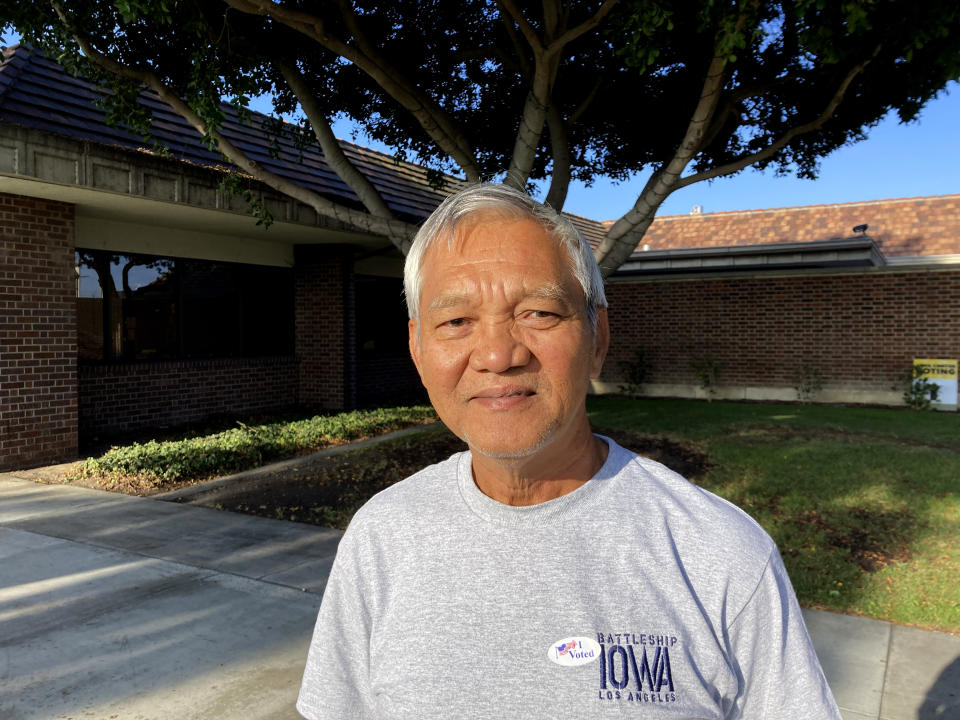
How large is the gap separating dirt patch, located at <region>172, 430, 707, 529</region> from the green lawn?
50cm

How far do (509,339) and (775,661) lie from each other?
72 cm

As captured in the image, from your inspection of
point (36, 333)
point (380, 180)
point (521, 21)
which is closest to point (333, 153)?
point (521, 21)

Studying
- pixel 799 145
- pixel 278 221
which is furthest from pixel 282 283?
pixel 799 145

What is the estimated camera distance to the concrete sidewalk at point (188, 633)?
352cm

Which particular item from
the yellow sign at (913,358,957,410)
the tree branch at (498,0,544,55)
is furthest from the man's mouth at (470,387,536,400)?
the yellow sign at (913,358,957,410)

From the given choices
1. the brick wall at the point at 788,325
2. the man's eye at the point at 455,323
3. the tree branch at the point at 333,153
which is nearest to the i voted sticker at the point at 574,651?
the man's eye at the point at 455,323

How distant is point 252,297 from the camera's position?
43.7 ft

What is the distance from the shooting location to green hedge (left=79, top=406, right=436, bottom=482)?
8.32 meters

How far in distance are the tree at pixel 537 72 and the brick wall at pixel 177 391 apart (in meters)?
4.61

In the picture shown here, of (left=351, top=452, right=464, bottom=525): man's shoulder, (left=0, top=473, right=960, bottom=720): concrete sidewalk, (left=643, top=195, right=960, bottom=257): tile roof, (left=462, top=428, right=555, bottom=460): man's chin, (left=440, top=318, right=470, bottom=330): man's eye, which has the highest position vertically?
(left=643, top=195, right=960, bottom=257): tile roof

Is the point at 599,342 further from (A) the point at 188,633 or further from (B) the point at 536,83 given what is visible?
(B) the point at 536,83

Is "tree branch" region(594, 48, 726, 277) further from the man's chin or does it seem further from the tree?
the man's chin

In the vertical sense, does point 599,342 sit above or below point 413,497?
above

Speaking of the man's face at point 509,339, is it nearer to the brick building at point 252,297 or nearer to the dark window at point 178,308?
the brick building at point 252,297
